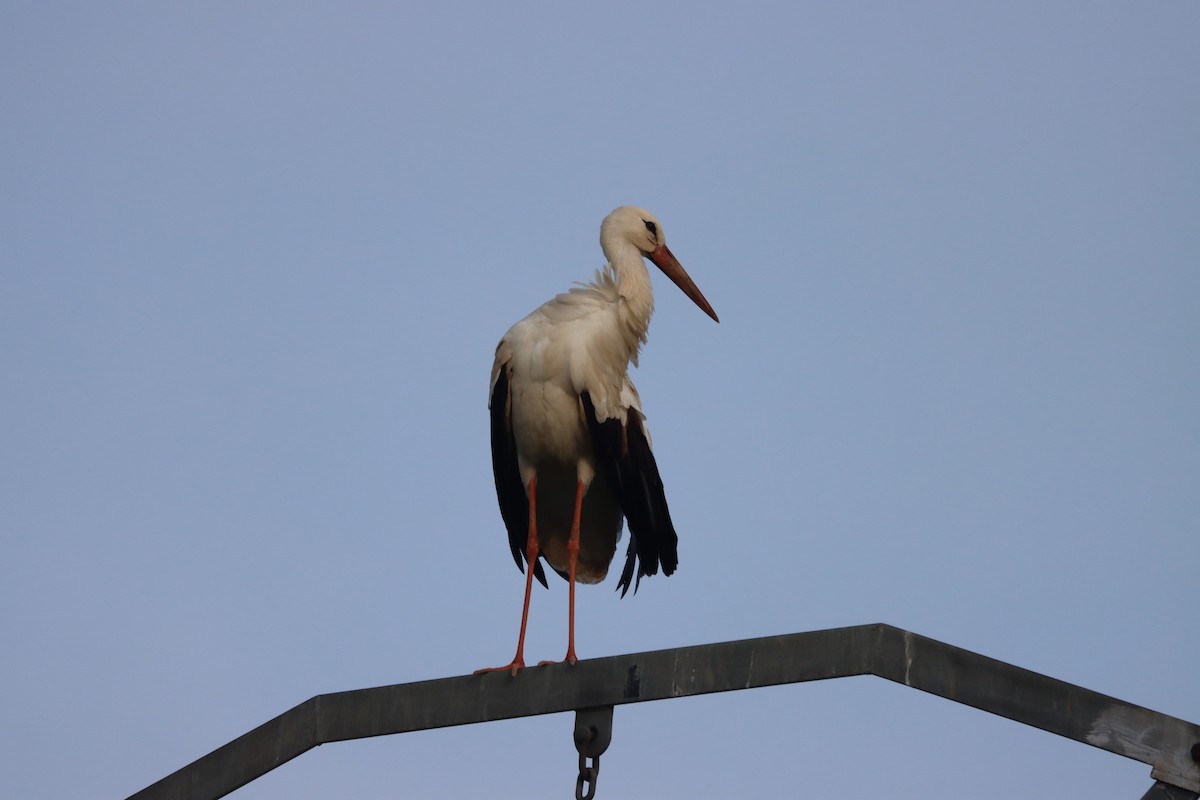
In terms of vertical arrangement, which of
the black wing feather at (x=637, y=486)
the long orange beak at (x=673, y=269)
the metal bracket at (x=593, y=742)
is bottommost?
the metal bracket at (x=593, y=742)

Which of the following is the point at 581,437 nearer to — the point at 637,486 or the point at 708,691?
the point at 637,486

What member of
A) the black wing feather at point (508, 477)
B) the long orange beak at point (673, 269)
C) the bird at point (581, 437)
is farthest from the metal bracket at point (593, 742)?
the long orange beak at point (673, 269)

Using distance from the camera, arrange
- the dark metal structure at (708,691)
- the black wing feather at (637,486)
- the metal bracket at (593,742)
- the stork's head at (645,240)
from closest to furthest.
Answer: the dark metal structure at (708,691) → the metal bracket at (593,742) → the black wing feather at (637,486) → the stork's head at (645,240)

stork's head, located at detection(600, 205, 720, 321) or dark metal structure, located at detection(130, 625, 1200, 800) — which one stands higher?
stork's head, located at detection(600, 205, 720, 321)

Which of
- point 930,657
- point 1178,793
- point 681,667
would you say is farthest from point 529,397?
point 1178,793

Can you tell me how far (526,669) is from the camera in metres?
4.82

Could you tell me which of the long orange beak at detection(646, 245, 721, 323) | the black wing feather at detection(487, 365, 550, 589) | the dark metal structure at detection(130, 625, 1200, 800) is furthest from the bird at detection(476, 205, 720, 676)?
the dark metal structure at detection(130, 625, 1200, 800)

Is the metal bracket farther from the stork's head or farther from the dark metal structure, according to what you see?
the stork's head

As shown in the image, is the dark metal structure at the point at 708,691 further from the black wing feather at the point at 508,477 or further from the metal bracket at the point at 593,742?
the black wing feather at the point at 508,477

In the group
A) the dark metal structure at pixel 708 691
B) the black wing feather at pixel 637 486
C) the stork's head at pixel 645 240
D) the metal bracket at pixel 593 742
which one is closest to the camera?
the dark metal structure at pixel 708 691

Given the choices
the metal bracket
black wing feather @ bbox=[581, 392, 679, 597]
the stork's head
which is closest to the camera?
the metal bracket

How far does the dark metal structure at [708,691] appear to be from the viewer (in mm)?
3646

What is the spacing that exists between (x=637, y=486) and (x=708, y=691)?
123 inches

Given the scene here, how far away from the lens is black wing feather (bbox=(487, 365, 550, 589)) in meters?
7.55
